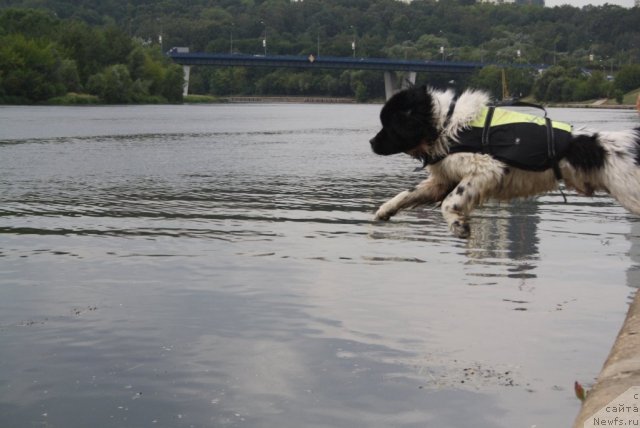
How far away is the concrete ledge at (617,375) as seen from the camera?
17.8 ft

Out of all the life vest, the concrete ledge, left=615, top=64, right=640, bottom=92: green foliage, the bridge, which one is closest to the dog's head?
the life vest

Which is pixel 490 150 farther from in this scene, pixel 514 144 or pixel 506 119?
pixel 506 119

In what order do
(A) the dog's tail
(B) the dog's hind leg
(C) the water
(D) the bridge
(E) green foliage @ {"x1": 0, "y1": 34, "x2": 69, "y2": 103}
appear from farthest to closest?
(D) the bridge < (E) green foliage @ {"x1": 0, "y1": 34, "x2": 69, "y2": 103} < (B) the dog's hind leg < (A) the dog's tail < (C) the water

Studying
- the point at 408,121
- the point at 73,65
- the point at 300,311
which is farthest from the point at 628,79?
the point at 300,311

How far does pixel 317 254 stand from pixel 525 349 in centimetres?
439

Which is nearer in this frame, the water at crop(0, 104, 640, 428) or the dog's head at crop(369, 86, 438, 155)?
the water at crop(0, 104, 640, 428)

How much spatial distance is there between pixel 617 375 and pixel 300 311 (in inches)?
132

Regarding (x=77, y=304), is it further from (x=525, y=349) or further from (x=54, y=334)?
(x=525, y=349)

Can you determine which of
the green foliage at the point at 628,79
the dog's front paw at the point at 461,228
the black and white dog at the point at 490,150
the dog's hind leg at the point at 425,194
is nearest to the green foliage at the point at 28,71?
the green foliage at the point at 628,79

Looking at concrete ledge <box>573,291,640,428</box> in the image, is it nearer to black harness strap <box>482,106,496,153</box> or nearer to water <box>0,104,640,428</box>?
Answer: water <box>0,104,640,428</box>

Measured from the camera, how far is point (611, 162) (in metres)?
8.48

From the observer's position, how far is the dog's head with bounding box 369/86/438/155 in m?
8.70

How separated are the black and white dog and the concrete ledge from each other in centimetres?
177

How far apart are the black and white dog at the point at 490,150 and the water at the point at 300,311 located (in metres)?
0.97
